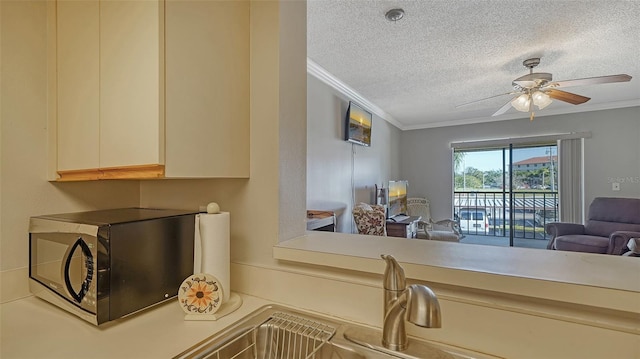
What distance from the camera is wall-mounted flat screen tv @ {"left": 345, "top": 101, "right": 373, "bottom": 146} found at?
352 cm

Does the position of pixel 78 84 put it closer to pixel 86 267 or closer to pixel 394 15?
pixel 86 267

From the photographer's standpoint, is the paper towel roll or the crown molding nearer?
the paper towel roll

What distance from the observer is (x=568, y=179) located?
4.71 m

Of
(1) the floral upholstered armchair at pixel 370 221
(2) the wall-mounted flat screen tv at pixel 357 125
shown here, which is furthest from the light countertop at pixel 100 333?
(2) the wall-mounted flat screen tv at pixel 357 125

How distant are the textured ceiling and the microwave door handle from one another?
1876 mm

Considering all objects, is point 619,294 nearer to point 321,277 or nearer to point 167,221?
point 321,277

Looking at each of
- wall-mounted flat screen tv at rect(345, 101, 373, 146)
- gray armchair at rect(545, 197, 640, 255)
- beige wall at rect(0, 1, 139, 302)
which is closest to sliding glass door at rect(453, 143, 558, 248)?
gray armchair at rect(545, 197, 640, 255)

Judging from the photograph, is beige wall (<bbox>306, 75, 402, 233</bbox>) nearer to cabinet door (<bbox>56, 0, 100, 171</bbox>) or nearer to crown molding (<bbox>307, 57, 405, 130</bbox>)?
crown molding (<bbox>307, 57, 405, 130</bbox>)

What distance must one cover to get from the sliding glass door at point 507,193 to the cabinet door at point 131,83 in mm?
5708

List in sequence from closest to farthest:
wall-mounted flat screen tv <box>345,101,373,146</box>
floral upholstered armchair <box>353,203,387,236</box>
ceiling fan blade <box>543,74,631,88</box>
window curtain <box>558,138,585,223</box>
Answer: ceiling fan blade <box>543,74,631,88</box> → floral upholstered armchair <box>353,203,387,236</box> → wall-mounted flat screen tv <box>345,101,373,146</box> → window curtain <box>558,138,585,223</box>

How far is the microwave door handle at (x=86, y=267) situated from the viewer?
0.80 meters

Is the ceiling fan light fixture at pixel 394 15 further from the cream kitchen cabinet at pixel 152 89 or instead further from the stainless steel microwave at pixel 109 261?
the stainless steel microwave at pixel 109 261

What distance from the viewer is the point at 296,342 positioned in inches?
30.9

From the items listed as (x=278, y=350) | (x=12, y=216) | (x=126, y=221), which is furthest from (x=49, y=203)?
(x=278, y=350)
